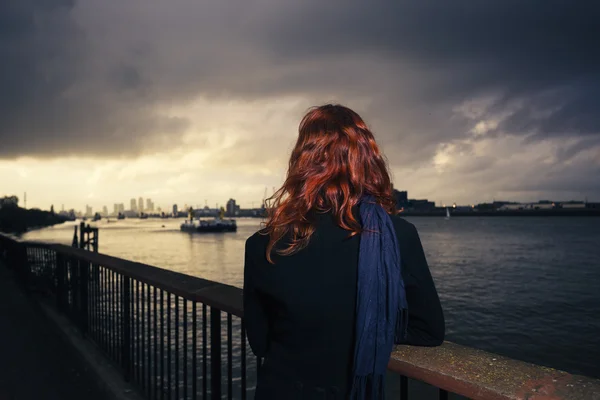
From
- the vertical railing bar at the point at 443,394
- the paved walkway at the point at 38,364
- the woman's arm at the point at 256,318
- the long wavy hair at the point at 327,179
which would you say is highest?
the long wavy hair at the point at 327,179

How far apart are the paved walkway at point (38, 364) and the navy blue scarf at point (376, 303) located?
3508 mm

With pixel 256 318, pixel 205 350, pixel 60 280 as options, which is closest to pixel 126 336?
pixel 205 350

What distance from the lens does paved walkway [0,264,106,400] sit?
13.1ft

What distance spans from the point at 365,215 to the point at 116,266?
3.32 m

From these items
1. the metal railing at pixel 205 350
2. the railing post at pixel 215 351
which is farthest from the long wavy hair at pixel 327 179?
the railing post at pixel 215 351

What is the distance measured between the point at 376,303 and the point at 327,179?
0.46 m

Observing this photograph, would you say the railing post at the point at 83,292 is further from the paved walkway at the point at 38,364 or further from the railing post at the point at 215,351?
the railing post at the point at 215,351

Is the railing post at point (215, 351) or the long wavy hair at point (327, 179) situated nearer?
the long wavy hair at point (327, 179)

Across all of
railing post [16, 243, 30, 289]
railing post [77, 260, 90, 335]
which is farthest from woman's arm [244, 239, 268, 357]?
railing post [16, 243, 30, 289]

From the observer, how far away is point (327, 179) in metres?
1.50

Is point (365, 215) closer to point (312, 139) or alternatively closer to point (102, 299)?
point (312, 139)

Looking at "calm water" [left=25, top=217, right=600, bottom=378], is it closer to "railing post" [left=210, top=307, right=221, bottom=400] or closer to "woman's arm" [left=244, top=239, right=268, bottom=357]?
"railing post" [left=210, top=307, right=221, bottom=400]

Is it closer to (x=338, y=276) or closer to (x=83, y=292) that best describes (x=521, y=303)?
(x=83, y=292)

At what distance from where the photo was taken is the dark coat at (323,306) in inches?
54.5
